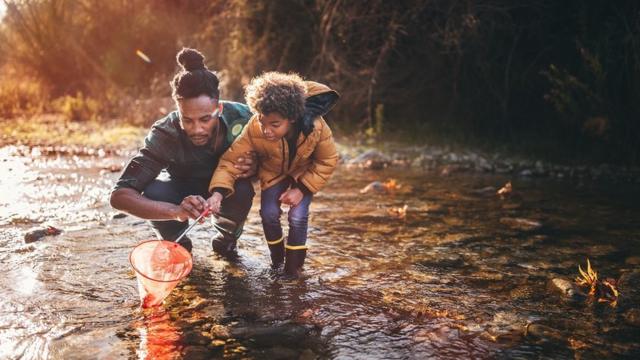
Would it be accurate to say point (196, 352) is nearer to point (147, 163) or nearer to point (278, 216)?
point (278, 216)

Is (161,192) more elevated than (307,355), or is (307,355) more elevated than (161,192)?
(161,192)

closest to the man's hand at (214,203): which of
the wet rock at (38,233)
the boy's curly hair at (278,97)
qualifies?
the boy's curly hair at (278,97)

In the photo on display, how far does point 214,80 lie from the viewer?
3.22 m

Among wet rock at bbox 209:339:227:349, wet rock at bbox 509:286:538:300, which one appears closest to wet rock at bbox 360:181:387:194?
wet rock at bbox 509:286:538:300

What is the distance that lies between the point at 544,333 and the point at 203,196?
81.5 inches

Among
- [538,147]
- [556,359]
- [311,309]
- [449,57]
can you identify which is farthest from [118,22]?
[556,359]

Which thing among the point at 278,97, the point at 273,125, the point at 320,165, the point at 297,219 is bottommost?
the point at 297,219

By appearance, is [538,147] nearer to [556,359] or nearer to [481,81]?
[481,81]

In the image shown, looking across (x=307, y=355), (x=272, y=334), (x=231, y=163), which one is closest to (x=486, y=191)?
(x=231, y=163)

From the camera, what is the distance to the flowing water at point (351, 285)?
2480 mm

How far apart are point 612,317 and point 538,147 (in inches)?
186

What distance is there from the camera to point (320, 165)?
A: 11.1 feet

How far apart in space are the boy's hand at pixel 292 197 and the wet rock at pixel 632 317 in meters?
1.71

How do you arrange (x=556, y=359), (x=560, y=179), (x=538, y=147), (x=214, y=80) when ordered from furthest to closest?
(x=538, y=147), (x=560, y=179), (x=214, y=80), (x=556, y=359)
